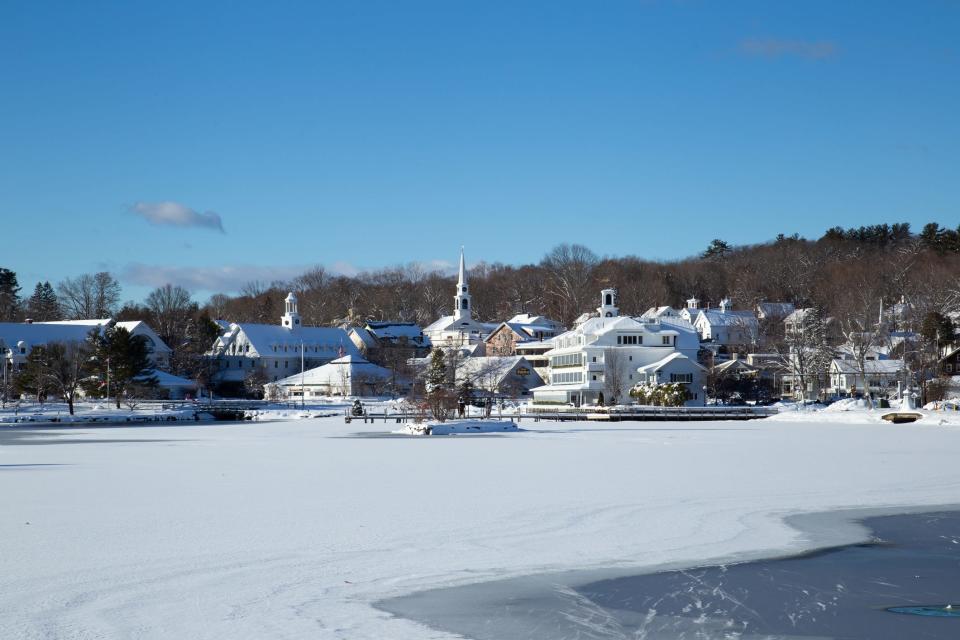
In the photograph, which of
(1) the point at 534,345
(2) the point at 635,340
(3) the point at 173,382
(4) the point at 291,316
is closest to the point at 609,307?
(1) the point at 534,345

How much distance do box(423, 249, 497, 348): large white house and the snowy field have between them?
316 feet

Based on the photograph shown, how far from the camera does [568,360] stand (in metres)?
87.4

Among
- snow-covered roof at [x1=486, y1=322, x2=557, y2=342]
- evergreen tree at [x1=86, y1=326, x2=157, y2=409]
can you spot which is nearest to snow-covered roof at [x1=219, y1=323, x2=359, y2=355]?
snow-covered roof at [x1=486, y1=322, x2=557, y2=342]

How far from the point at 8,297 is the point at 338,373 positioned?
2598 inches

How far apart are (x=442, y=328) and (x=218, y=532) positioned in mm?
118474

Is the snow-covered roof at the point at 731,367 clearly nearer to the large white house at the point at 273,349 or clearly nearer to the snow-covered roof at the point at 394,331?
the large white house at the point at 273,349

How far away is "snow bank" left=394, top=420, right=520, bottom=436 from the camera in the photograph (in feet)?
152

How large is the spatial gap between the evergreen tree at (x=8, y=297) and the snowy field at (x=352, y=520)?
355 feet

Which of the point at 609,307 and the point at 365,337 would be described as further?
the point at 365,337

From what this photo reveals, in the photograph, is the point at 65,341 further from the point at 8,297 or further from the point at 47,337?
the point at 8,297

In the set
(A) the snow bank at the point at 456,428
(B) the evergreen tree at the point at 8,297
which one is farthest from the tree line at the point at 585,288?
(A) the snow bank at the point at 456,428

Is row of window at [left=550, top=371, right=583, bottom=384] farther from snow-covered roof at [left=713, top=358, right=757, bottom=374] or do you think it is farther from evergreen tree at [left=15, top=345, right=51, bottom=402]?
evergreen tree at [left=15, top=345, right=51, bottom=402]

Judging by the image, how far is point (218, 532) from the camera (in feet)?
49.0

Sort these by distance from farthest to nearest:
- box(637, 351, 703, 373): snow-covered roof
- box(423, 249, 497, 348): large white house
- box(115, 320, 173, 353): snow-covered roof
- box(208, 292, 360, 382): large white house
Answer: box(423, 249, 497, 348): large white house, box(208, 292, 360, 382): large white house, box(115, 320, 173, 353): snow-covered roof, box(637, 351, 703, 373): snow-covered roof
